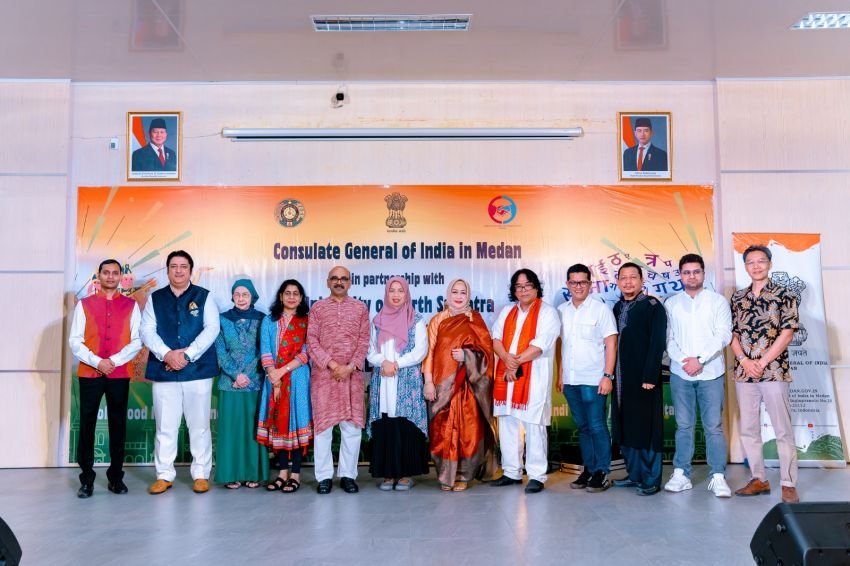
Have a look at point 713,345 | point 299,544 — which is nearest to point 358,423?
point 299,544

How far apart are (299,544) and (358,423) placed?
1264 millimetres

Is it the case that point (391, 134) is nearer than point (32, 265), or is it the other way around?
point (32, 265)

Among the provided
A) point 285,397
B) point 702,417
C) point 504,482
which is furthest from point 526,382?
point 285,397

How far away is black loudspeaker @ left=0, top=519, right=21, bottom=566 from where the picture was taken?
2010 millimetres

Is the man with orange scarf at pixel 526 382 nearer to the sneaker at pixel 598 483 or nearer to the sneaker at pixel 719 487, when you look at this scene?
the sneaker at pixel 598 483

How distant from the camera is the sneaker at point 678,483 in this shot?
179 inches

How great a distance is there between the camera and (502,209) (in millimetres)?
5723

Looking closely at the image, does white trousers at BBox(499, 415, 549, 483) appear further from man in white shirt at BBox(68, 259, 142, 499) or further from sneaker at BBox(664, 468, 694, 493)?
man in white shirt at BBox(68, 259, 142, 499)

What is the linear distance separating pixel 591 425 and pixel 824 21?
3.11m

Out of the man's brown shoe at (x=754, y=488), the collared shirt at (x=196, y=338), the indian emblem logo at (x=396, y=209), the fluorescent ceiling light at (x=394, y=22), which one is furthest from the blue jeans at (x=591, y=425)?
the fluorescent ceiling light at (x=394, y=22)

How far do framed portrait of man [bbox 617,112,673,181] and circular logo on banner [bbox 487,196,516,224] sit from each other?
938mm

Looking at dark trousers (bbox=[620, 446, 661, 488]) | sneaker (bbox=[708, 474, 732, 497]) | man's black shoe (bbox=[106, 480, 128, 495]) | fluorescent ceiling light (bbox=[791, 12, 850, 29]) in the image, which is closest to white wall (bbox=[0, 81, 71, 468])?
man's black shoe (bbox=[106, 480, 128, 495])

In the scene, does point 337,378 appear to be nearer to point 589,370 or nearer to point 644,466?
point 589,370

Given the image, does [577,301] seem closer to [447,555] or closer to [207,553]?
[447,555]
